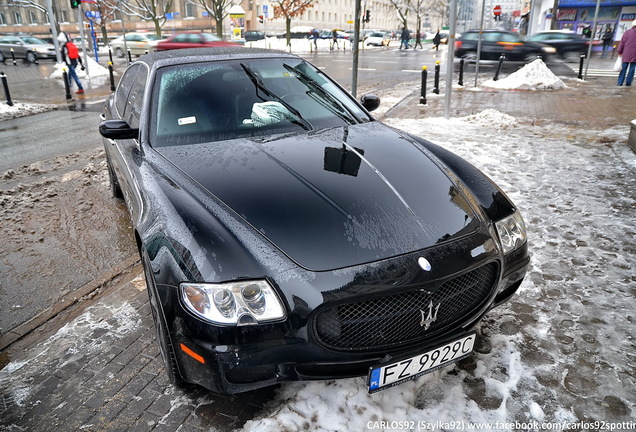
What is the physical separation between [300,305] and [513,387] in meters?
1.38

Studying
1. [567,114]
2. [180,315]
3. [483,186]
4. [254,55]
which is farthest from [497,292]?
[567,114]

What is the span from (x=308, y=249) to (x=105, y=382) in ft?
4.76

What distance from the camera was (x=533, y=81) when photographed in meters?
14.0

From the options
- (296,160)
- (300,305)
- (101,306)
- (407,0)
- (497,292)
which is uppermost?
(407,0)

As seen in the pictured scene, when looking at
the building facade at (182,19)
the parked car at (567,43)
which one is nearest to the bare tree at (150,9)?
the building facade at (182,19)

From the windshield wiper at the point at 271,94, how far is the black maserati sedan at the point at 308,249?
0.52 ft

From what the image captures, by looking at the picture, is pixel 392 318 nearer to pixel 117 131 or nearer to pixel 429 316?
pixel 429 316

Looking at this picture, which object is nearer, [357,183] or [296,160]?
[357,183]

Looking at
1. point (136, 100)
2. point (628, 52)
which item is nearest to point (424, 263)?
point (136, 100)

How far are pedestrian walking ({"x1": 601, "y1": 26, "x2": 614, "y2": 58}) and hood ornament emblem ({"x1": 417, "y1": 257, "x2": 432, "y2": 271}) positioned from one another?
31.2 m

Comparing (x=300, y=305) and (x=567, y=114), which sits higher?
(x=300, y=305)

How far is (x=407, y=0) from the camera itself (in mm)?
63125

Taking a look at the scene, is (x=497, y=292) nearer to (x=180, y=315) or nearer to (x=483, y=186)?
(x=483, y=186)

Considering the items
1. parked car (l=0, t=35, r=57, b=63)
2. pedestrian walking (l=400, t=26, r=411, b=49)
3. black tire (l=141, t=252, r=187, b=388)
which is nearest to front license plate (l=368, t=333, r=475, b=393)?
black tire (l=141, t=252, r=187, b=388)
